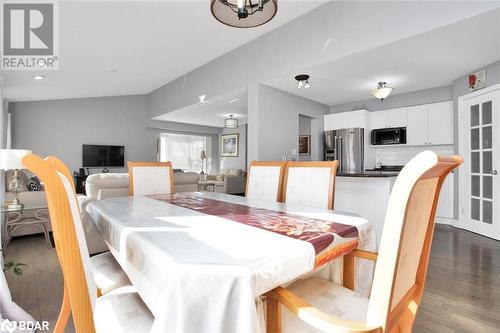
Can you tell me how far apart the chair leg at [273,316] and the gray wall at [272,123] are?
2.97 metres

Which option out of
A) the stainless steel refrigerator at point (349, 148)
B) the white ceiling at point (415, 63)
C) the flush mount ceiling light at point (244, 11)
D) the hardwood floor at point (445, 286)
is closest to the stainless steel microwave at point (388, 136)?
the stainless steel refrigerator at point (349, 148)

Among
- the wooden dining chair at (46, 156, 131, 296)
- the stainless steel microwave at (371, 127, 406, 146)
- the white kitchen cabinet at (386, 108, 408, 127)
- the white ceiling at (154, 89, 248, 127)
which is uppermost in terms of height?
the white ceiling at (154, 89, 248, 127)

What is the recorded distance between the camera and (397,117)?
16.0ft

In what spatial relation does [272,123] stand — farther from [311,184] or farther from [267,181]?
[311,184]

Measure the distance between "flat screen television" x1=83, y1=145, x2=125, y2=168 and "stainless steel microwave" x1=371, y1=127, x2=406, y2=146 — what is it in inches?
248

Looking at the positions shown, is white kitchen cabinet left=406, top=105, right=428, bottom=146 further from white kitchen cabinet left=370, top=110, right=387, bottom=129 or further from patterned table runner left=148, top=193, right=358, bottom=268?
patterned table runner left=148, top=193, right=358, bottom=268

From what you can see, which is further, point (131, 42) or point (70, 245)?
point (131, 42)

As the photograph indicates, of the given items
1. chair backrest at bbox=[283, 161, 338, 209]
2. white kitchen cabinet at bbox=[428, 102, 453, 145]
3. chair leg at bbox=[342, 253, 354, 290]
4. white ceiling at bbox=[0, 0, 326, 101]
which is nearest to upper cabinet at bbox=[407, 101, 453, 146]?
white kitchen cabinet at bbox=[428, 102, 453, 145]

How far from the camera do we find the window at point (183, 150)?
9.49m

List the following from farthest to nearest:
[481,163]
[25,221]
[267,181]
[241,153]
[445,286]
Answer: [241,153] < [481,163] < [25,221] < [267,181] < [445,286]

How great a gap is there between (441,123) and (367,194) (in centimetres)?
258

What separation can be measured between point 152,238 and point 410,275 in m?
0.88

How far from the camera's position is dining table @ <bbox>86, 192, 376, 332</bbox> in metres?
0.66

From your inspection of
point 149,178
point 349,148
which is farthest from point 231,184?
point 149,178
